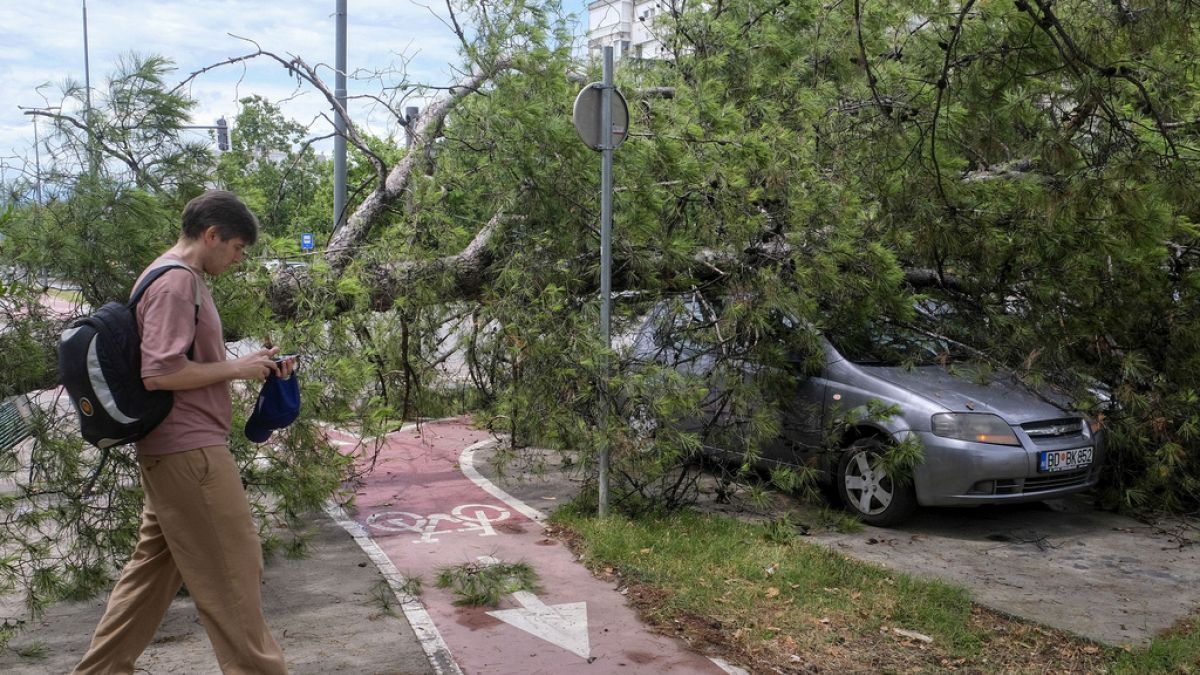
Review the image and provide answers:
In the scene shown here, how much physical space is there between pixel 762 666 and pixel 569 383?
2709 mm

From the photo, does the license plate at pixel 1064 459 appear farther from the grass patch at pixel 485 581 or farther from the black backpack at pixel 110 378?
the black backpack at pixel 110 378

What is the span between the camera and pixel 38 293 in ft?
17.8

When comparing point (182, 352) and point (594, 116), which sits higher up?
point (594, 116)

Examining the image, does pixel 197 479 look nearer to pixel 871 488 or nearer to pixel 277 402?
pixel 277 402

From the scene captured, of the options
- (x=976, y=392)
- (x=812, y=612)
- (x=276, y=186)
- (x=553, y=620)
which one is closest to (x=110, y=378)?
(x=553, y=620)

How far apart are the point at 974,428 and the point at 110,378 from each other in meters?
5.56

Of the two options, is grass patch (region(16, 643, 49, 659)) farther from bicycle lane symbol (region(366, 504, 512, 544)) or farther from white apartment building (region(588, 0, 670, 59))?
white apartment building (region(588, 0, 670, 59))

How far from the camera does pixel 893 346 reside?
814 cm

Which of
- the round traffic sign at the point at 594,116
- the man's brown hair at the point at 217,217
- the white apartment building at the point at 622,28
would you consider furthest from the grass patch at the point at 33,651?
the white apartment building at the point at 622,28

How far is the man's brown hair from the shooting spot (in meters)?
3.90

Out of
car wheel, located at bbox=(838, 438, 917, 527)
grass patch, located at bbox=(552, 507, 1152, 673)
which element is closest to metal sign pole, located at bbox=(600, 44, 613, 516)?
grass patch, located at bbox=(552, 507, 1152, 673)

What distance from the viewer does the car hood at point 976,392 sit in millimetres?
7320

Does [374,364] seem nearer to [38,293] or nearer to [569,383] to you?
[569,383]

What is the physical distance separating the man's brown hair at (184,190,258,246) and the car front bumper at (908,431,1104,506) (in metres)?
4.93
